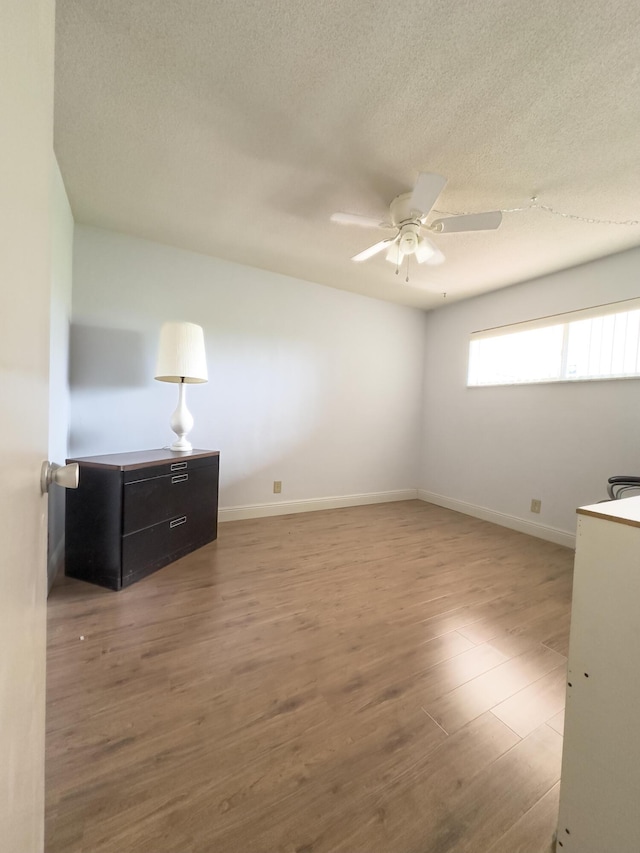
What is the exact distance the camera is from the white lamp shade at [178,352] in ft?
7.15

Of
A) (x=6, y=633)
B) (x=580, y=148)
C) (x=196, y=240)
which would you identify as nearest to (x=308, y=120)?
(x=580, y=148)

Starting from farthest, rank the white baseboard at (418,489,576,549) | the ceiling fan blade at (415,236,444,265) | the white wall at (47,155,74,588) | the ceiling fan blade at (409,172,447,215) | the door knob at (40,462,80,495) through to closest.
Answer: the white baseboard at (418,489,576,549), the ceiling fan blade at (415,236,444,265), the white wall at (47,155,74,588), the ceiling fan blade at (409,172,447,215), the door knob at (40,462,80,495)

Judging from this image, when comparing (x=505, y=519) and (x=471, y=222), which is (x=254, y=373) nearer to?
(x=471, y=222)

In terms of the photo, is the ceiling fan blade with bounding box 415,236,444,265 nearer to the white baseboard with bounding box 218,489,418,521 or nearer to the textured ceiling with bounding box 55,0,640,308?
the textured ceiling with bounding box 55,0,640,308

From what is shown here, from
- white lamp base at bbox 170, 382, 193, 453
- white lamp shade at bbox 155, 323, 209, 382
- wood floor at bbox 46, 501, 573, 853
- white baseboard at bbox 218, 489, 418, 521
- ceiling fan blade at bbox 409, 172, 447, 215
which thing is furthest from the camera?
white baseboard at bbox 218, 489, 418, 521

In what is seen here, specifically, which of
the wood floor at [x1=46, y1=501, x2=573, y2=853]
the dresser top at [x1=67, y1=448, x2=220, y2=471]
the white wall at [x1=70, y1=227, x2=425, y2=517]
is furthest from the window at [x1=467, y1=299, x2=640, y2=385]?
the dresser top at [x1=67, y1=448, x2=220, y2=471]

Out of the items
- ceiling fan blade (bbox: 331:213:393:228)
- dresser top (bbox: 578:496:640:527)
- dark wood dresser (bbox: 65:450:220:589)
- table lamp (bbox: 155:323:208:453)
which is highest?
ceiling fan blade (bbox: 331:213:393:228)

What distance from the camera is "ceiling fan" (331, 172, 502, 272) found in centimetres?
148

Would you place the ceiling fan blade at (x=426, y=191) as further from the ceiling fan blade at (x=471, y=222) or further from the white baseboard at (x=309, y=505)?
the white baseboard at (x=309, y=505)

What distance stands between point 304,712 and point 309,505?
2257 mm

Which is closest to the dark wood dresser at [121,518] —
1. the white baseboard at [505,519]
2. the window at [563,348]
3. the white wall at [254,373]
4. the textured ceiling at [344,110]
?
the white wall at [254,373]

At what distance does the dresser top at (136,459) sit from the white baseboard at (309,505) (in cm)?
85

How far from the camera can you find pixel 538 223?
206 cm

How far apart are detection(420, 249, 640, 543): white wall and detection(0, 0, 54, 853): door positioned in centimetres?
325
